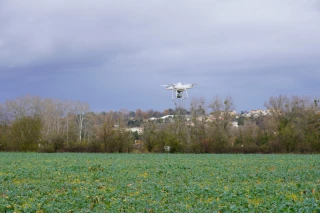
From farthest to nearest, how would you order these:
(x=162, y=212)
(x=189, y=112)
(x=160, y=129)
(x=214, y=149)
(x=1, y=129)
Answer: (x=189, y=112) → (x=1, y=129) → (x=160, y=129) → (x=214, y=149) → (x=162, y=212)

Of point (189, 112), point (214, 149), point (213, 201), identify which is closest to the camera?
point (213, 201)

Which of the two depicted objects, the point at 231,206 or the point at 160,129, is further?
the point at 160,129

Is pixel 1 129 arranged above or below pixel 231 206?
above

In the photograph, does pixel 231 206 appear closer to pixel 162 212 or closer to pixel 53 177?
pixel 162 212

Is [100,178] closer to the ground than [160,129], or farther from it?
closer to the ground

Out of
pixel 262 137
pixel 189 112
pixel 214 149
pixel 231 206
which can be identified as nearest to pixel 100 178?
pixel 231 206

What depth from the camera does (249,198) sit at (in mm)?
12578

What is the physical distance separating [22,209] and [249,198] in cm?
699

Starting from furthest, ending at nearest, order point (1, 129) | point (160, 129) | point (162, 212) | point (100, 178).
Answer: point (1, 129) < point (160, 129) < point (100, 178) < point (162, 212)

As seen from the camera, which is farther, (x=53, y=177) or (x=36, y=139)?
(x=36, y=139)

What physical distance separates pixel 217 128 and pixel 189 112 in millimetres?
15832

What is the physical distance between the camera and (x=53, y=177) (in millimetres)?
20547

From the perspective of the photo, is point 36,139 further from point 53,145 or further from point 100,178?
point 100,178

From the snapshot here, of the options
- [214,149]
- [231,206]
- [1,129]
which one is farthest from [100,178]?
[1,129]
